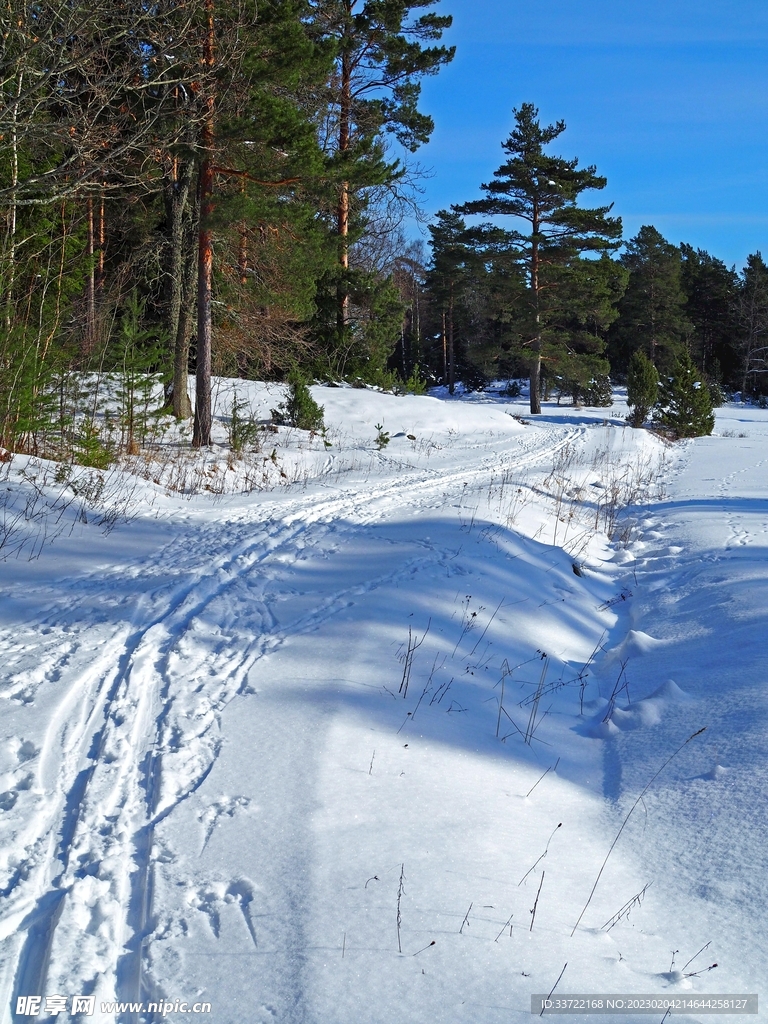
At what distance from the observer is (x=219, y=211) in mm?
11891

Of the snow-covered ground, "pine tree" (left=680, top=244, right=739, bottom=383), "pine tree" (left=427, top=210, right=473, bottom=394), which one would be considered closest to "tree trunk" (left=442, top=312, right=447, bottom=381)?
"pine tree" (left=427, top=210, right=473, bottom=394)

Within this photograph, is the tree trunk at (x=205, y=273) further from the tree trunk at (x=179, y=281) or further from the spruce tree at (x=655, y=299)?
the spruce tree at (x=655, y=299)

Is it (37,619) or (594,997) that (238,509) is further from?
(594,997)

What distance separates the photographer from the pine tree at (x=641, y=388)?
1121 inches


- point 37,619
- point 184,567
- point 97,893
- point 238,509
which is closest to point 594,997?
point 97,893

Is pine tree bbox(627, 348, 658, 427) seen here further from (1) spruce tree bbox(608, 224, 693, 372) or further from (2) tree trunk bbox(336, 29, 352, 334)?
(1) spruce tree bbox(608, 224, 693, 372)

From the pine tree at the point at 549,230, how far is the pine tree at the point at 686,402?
553cm

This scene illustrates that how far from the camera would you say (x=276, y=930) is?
7.61 ft

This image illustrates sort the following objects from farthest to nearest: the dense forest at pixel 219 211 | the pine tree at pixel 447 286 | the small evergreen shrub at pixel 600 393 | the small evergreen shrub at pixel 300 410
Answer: the pine tree at pixel 447 286
the small evergreen shrub at pixel 600 393
the small evergreen shrub at pixel 300 410
the dense forest at pixel 219 211

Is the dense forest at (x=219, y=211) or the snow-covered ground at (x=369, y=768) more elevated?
the dense forest at (x=219, y=211)

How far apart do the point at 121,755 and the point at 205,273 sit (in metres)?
11.6

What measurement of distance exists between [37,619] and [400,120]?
64.8 feet

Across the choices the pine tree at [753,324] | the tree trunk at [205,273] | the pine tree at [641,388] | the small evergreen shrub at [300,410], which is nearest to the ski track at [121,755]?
the tree trunk at [205,273]

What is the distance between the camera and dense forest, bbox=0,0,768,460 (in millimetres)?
7988
